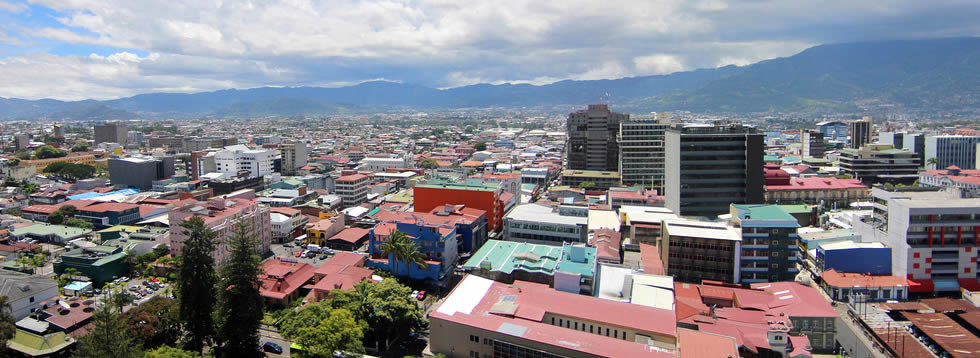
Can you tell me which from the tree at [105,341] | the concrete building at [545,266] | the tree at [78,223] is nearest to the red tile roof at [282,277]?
the tree at [105,341]

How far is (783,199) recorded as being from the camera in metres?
53.8

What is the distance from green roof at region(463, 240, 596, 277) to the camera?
93.2 feet

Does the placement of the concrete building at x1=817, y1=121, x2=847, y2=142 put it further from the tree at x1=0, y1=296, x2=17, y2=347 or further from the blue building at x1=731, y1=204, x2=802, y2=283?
the tree at x1=0, y1=296, x2=17, y2=347

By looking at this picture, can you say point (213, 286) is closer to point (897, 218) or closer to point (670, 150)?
point (670, 150)

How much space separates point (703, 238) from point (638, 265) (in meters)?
4.07

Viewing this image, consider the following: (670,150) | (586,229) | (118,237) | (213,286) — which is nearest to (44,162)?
(118,237)

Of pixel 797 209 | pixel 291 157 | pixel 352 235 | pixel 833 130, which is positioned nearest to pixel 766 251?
pixel 797 209

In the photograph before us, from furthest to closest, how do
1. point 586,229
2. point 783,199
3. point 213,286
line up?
point 783,199 < point 586,229 < point 213,286

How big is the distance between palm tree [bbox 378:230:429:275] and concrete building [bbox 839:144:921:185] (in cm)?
6101

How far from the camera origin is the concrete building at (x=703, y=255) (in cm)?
3083

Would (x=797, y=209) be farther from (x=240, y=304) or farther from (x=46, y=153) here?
(x=46, y=153)

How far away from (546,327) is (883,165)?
65201 millimetres

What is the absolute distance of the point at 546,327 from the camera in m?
22.2

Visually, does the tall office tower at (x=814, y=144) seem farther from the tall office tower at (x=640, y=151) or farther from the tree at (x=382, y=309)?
the tree at (x=382, y=309)
